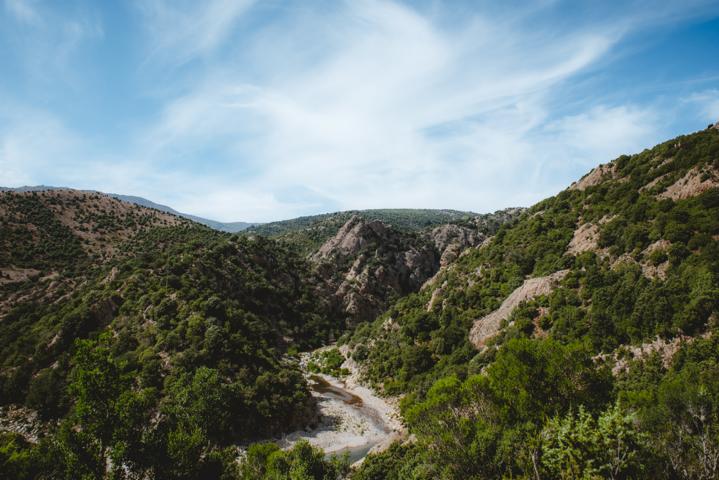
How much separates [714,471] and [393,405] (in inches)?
1549

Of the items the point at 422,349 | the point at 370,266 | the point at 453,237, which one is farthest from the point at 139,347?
the point at 453,237

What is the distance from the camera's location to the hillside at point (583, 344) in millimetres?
17844

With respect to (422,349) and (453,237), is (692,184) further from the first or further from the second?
(453,237)

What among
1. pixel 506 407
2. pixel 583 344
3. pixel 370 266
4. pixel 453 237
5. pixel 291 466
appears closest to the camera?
pixel 506 407

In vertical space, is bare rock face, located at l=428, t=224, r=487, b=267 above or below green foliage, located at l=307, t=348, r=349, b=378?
above

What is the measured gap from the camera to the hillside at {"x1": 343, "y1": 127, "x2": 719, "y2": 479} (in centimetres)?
1784

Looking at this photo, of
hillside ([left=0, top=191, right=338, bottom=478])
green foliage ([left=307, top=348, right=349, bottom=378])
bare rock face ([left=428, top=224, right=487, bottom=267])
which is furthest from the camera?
bare rock face ([left=428, top=224, right=487, bottom=267])

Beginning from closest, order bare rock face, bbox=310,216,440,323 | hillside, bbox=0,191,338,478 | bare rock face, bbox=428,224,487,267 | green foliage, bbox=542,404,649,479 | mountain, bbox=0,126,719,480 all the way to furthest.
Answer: green foliage, bbox=542,404,649,479 < mountain, bbox=0,126,719,480 < hillside, bbox=0,191,338,478 < bare rock face, bbox=310,216,440,323 < bare rock face, bbox=428,224,487,267

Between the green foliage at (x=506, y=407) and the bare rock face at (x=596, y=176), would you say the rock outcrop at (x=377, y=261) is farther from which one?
the green foliage at (x=506, y=407)

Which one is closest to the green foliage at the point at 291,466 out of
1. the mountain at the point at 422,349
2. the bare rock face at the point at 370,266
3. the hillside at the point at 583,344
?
the mountain at the point at 422,349

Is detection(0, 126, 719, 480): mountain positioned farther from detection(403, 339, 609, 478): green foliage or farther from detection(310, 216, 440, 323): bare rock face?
detection(310, 216, 440, 323): bare rock face

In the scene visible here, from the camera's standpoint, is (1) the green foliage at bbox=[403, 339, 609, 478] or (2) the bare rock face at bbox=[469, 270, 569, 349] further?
(2) the bare rock face at bbox=[469, 270, 569, 349]

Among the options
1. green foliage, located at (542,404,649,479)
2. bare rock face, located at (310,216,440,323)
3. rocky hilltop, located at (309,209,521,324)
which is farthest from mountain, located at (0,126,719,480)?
rocky hilltop, located at (309,209,521,324)

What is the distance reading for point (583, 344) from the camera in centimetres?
2453
